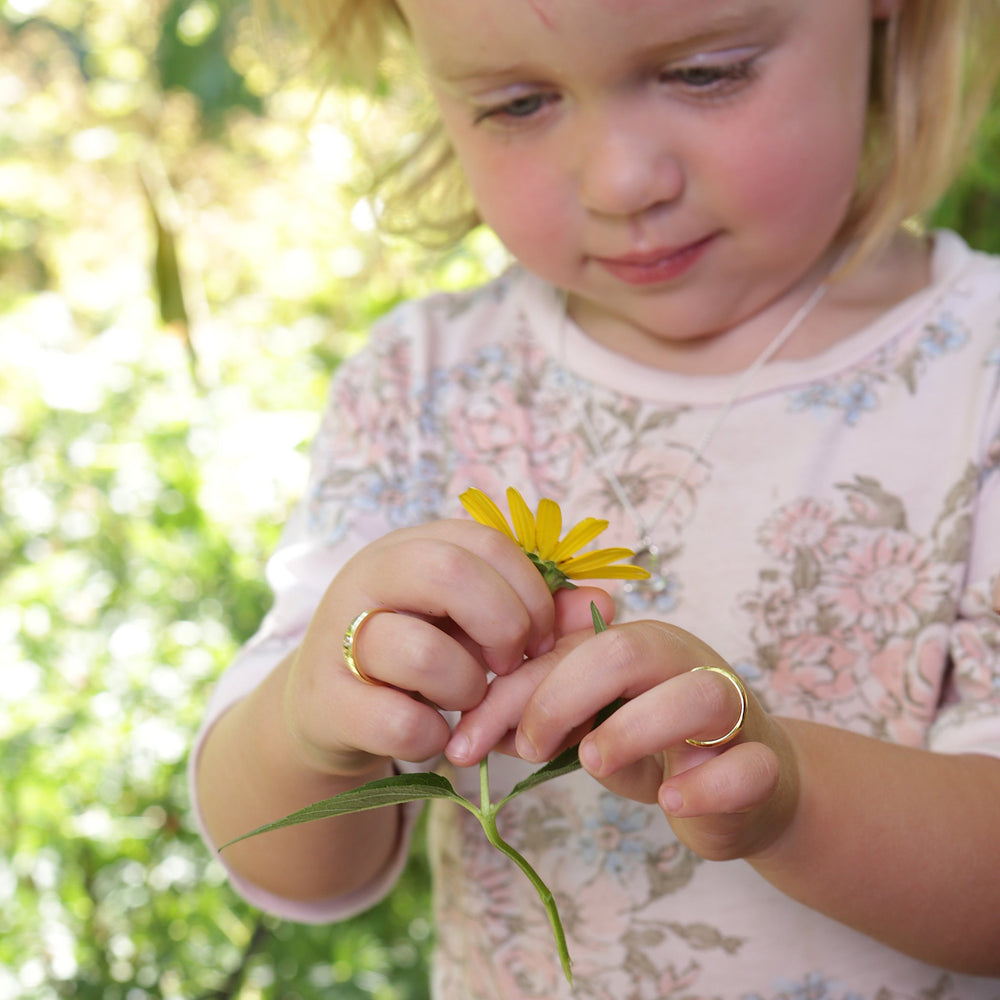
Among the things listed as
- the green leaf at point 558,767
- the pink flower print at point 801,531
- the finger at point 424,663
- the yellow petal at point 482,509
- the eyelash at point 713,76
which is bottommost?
the pink flower print at point 801,531

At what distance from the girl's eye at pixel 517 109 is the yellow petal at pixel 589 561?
1.07 feet

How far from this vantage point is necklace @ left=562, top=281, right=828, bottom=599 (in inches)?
33.9

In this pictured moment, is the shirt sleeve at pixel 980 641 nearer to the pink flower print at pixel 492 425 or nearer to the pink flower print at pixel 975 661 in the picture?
the pink flower print at pixel 975 661

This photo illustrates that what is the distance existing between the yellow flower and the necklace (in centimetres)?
29

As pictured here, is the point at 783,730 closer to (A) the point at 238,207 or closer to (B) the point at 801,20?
(B) the point at 801,20

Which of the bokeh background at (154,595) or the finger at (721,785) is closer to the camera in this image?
the finger at (721,785)

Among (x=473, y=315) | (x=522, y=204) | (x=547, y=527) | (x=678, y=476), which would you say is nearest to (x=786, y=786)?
(x=547, y=527)

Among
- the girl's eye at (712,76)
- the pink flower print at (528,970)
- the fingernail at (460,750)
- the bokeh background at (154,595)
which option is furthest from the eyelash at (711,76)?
the pink flower print at (528,970)

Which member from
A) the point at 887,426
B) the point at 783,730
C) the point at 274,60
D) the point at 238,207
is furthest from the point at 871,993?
the point at 238,207

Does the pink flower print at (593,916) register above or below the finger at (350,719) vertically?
below

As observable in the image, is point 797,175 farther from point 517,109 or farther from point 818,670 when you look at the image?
point 818,670

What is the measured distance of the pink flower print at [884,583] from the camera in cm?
83

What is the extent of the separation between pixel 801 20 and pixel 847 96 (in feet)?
0.26

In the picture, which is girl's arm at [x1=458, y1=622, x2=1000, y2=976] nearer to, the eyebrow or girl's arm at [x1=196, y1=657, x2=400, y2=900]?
girl's arm at [x1=196, y1=657, x2=400, y2=900]
